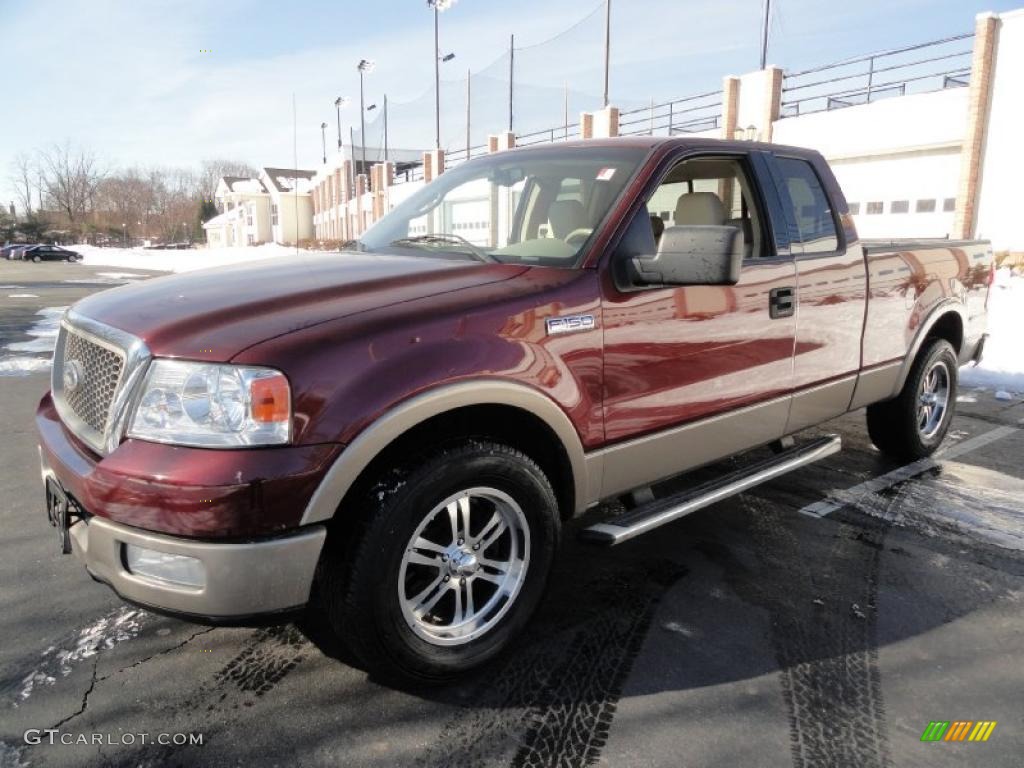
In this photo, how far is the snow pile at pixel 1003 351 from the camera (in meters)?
7.69

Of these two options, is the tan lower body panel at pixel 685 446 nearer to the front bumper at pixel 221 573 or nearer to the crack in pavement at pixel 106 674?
the front bumper at pixel 221 573

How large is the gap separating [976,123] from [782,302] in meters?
19.4

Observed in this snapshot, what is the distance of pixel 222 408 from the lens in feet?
7.00

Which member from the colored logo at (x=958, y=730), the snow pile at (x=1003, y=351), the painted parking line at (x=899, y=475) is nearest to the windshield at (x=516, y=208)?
the colored logo at (x=958, y=730)

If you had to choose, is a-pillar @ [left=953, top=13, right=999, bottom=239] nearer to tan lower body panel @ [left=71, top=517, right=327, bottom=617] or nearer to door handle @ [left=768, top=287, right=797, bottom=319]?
door handle @ [left=768, top=287, right=797, bottom=319]

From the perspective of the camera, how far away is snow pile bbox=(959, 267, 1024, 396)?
303 inches

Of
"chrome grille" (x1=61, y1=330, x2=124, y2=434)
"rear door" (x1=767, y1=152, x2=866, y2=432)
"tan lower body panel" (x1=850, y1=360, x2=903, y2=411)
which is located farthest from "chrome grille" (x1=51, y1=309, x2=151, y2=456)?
"tan lower body panel" (x1=850, y1=360, x2=903, y2=411)

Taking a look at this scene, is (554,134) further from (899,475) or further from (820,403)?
(820,403)

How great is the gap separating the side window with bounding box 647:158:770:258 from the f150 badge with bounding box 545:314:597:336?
1.06 m

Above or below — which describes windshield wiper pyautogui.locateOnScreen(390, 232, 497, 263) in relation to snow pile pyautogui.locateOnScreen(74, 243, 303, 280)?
above

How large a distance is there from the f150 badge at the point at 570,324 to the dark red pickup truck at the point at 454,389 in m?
0.01

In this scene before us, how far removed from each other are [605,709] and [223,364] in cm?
166
